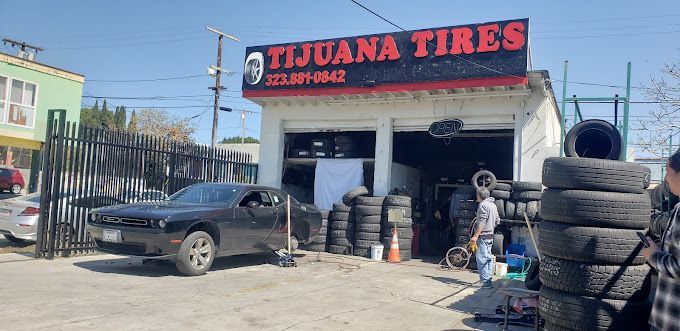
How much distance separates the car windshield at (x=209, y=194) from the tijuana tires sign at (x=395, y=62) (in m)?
5.07

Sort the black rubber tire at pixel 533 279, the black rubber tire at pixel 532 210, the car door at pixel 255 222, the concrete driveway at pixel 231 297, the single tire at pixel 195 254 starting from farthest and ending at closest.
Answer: the black rubber tire at pixel 532 210
the car door at pixel 255 222
the single tire at pixel 195 254
the black rubber tire at pixel 533 279
the concrete driveway at pixel 231 297

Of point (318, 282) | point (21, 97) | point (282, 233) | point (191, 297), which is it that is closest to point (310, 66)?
point (282, 233)

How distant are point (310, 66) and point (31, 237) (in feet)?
25.6

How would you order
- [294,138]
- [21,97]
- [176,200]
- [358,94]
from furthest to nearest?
[21,97] → [294,138] → [358,94] → [176,200]

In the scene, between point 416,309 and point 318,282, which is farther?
point 318,282

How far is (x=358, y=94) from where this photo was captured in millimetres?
13352

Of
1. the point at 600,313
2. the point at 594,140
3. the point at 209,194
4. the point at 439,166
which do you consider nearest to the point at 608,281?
the point at 600,313

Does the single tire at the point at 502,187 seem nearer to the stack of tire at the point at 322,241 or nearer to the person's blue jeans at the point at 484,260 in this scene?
the person's blue jeans at the point at 484,260

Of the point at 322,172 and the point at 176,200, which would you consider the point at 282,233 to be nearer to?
the point at 176,200

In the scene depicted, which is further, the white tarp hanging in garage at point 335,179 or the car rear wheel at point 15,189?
the car rear wheel at point 15,189

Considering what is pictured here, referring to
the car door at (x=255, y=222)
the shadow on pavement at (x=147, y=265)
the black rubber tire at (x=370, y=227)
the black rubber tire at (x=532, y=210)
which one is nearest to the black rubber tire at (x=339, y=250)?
the black rubber tire at (x=370, y=227)

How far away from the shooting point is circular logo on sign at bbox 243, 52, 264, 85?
14.7m

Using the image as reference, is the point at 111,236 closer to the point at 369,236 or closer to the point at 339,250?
the point at 339,250

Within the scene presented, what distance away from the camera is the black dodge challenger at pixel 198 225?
25.5 feet
